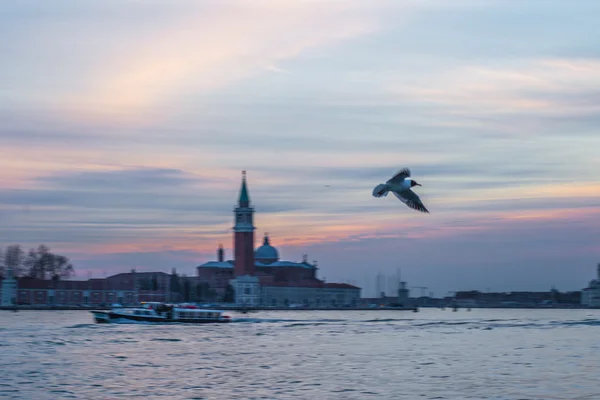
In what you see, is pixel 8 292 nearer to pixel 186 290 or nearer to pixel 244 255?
pixel 186 290

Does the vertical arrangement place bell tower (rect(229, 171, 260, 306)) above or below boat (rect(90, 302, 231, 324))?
above

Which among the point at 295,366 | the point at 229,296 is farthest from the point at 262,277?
the point at 295,366

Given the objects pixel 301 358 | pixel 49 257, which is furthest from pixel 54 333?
pixel 49 257

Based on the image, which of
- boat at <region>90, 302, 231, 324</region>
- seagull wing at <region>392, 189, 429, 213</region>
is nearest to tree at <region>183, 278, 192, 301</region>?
boat at <region>90, 302, 231, 324</region>

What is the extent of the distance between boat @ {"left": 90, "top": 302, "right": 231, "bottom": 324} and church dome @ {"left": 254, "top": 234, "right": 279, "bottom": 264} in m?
63.1

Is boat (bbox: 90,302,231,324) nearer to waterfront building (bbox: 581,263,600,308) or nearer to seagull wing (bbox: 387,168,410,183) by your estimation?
seagull wing (bbox: 387,168,410,183)

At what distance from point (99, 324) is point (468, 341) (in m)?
16.9

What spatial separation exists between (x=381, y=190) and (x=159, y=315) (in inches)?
1304

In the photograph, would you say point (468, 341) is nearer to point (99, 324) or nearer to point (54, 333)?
point (54, 333)

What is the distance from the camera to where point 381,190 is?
12.9 m

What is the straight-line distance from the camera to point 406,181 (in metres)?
13.2

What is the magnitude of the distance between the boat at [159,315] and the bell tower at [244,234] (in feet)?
152

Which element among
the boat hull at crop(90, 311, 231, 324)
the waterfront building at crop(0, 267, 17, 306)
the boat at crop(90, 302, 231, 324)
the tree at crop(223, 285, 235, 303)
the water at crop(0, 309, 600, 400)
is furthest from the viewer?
the tree at crop(223, 285, 235, 303)

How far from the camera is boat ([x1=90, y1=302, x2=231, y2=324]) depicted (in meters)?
43.6
